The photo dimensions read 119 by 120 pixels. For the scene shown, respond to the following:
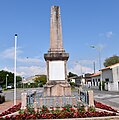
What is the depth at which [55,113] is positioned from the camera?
399 inches

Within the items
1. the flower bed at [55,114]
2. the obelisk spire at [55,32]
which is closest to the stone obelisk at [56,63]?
the obelisk spire at [55,32]

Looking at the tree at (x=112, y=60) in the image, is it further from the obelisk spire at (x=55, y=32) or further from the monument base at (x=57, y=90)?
the monument base at (x=57, y=90)

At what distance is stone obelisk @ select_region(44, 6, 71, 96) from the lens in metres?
13.5

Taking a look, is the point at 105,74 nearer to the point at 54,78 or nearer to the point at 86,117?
the point at 54,78

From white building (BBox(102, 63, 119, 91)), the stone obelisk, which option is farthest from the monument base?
white building (BBox(102, 63, 119, 91))

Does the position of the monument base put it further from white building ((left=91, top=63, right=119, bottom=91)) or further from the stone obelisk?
white building ((left=91, top=63, right=119, bottom=91))

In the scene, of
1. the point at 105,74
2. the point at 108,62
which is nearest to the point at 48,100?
the point at 105,74

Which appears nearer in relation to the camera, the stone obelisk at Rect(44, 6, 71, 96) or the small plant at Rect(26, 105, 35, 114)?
the small plant at Rect(26, 105, 35, 114)

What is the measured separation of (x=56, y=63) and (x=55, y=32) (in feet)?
7.34

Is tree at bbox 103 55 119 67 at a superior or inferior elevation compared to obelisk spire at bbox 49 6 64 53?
superior

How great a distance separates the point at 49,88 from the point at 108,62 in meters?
69.2

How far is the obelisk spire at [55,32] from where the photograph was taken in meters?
14.5

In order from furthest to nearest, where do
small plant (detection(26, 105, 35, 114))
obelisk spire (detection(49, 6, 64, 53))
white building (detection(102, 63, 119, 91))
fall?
white building (detection(102, 63, 119, 91)), obelisk spire (detection(49, 6, 64, 53)), small plant (detection(26, 105, 35, 114))

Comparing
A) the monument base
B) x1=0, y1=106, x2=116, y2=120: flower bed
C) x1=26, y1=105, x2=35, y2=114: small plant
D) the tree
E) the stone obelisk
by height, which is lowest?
x1=0, y1=106, x2=116, y2=120: flower bed
